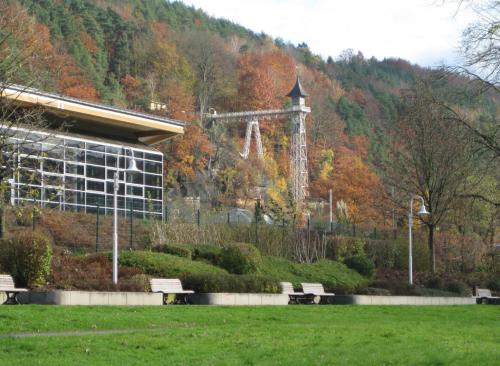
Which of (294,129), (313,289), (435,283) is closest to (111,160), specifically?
(435,283)

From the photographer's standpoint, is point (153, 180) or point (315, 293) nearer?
point (315, 293)

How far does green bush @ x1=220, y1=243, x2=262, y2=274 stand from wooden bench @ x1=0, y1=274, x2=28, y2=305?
12703 millimetres

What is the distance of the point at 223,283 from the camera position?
92.2 ft

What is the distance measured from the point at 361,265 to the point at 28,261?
2098cm

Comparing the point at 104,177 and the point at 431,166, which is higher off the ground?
the point at 104,177

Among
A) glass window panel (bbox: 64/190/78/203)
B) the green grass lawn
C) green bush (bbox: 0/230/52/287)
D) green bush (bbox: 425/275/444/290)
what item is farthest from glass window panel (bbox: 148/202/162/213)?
the green grass lawn

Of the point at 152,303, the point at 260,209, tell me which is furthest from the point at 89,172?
the point at 152,303

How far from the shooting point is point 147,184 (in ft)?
178

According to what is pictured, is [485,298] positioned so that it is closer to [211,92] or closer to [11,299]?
[11,299]

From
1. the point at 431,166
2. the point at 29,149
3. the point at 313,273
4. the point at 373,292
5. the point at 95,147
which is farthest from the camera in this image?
the point at 95,147

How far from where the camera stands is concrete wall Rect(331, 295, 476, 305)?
1224 inches

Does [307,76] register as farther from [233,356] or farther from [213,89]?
[233,356]

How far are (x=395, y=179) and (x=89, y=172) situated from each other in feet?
52.5

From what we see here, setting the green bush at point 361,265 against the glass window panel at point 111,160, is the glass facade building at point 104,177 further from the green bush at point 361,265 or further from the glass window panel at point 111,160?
the green bush at point 361,265
